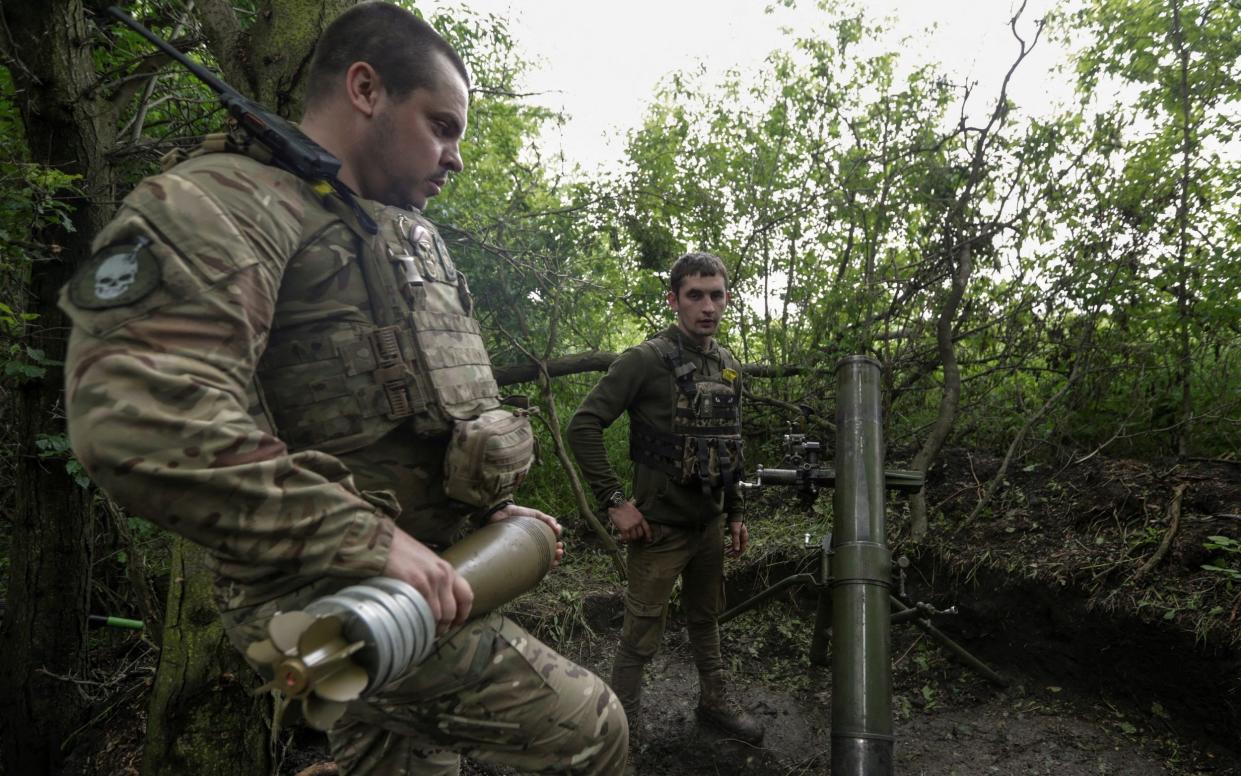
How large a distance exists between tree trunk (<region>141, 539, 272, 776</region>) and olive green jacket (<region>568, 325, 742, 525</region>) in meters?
1.67

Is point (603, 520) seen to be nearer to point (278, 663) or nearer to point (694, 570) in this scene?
point (694, 570)

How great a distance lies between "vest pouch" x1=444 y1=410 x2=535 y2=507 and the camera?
5.15 feet

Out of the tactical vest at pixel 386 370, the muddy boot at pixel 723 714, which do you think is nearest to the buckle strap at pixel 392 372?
the tactical vest at pixel 386 370

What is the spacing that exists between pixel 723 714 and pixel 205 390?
3362 mm

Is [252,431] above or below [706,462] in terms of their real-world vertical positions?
above

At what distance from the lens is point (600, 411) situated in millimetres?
3600

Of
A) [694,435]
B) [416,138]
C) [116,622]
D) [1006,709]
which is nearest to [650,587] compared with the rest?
[694,435]

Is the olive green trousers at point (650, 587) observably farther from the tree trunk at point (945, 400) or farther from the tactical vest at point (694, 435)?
the tree trunk at point (945, 400)

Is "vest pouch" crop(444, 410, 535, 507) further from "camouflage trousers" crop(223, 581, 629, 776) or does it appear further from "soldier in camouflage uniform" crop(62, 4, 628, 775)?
"camouflage trousers" crop(223, 581, 629, 776)

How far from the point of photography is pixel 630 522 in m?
3.49

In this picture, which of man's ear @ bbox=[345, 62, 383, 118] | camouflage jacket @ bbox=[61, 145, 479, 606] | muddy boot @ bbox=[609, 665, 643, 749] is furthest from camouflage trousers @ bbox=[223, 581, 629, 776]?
muddy boot @ bbox=[609, 665, 643, 749]

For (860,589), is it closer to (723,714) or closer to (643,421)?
(643,421)

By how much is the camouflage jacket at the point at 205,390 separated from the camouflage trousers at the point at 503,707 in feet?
1.27

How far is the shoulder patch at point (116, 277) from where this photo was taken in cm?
109
